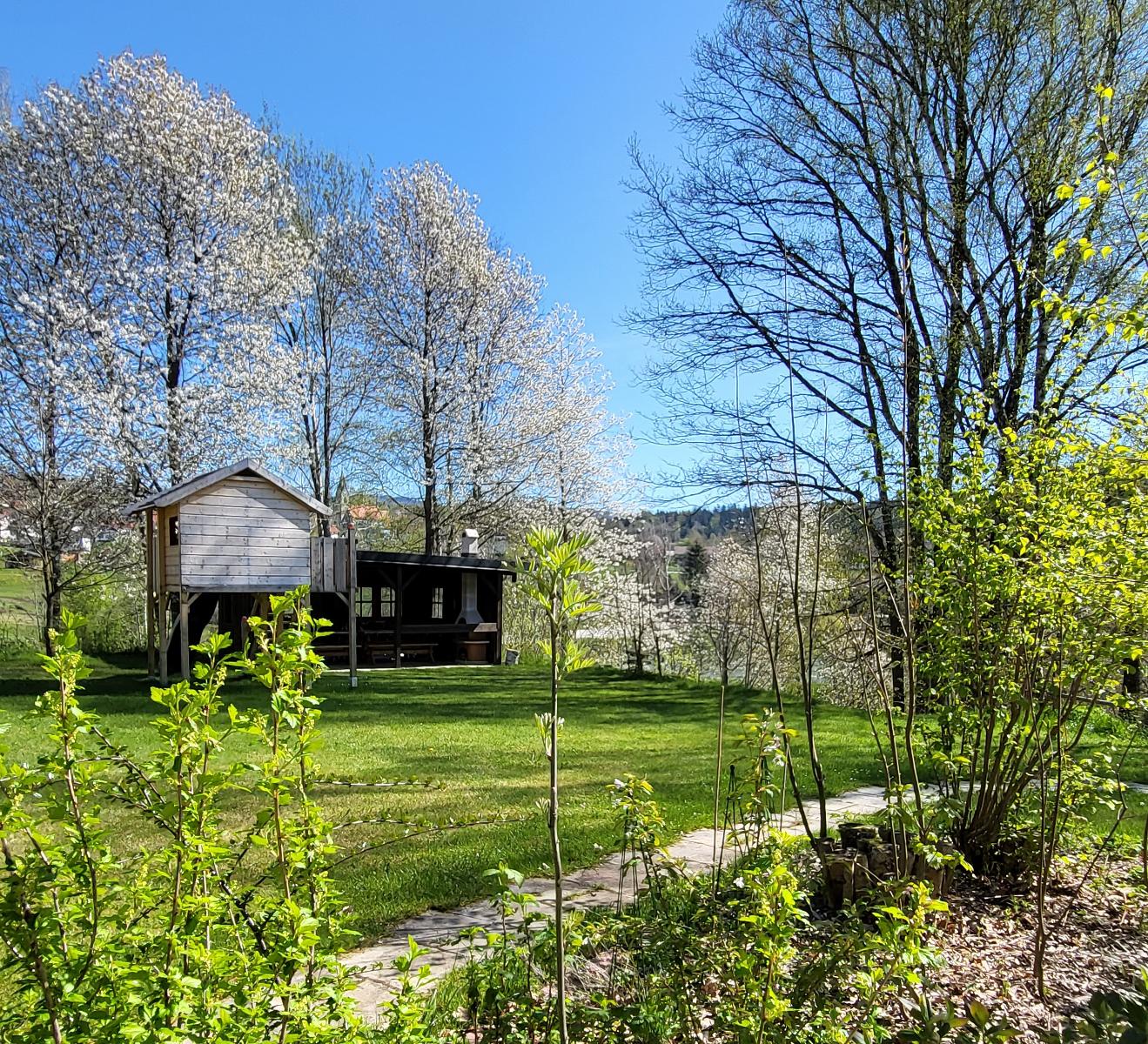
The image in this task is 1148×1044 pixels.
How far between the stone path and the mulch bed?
756 mm

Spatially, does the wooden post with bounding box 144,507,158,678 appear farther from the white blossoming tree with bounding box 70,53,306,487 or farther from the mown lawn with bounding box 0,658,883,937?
the white blossoming tree with bounding box 70,53,306,487

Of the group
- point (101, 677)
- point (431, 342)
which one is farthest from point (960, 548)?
point (431, 342)

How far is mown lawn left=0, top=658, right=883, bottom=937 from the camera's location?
4.37m

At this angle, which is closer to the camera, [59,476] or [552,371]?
[59,476]

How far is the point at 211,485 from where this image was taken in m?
11.4

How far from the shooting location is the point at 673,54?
11875 millimetres

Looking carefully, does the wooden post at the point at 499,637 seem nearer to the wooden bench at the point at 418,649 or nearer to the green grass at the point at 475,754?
the wooden bench at the point at 418,649

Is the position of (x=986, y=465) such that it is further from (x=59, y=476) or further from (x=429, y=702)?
(x=59, y=476)

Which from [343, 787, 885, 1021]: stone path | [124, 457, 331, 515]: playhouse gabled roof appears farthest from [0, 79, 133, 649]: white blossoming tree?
[343, 787, 885, 1021]: stone path

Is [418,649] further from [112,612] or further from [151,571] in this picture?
[151,571]

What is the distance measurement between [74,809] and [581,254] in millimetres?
10976

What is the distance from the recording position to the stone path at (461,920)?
272 centimetres

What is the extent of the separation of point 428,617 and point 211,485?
30.9ft

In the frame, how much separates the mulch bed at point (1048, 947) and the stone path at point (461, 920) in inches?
29.8
